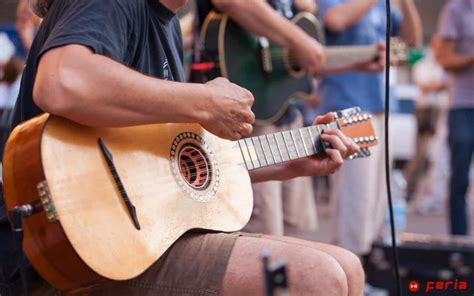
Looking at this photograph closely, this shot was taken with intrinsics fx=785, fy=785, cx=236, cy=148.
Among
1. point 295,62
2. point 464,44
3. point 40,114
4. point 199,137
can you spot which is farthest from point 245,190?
point 464,44

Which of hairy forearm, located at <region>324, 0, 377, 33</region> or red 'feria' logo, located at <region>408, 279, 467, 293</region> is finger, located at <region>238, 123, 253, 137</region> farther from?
hairy forearm, located at <region>324, 0, 377, 33</region>

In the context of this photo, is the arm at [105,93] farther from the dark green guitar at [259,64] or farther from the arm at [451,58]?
the arm at [451,58]

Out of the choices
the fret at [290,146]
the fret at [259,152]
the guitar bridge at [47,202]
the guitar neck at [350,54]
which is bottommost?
the guitar neck at [350,54]

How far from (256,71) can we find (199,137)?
1.36 m

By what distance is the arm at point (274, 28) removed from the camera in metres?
3.27

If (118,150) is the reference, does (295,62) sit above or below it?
below

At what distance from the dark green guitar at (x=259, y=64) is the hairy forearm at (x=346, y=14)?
35cm

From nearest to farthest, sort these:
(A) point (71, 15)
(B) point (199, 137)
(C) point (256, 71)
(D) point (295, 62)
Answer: (A) point (71, 15) → (B) point (199, 137) → (C) point (256, 71) → (D) point (295, 62)

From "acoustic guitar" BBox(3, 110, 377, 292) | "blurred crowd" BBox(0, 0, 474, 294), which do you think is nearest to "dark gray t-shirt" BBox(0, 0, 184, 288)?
"acoustic guitar" BBox(3, 110, 377, 292)

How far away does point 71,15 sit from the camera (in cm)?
182

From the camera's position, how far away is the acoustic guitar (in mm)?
1703

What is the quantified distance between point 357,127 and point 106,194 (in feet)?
3.62

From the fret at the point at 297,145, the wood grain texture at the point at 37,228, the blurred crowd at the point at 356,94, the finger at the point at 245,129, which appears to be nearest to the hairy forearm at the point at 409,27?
the blurred crowd at the point at 356,94

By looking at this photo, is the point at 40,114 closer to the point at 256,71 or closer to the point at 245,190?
the point at 245,190
